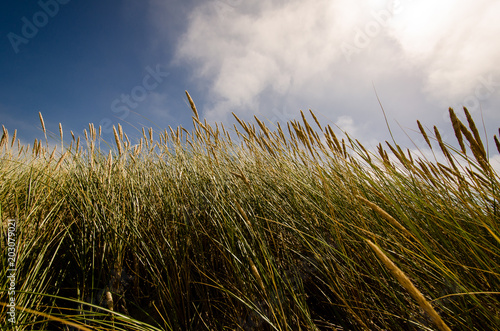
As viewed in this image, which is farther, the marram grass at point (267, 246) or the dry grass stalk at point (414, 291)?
the marram grass at point (267, 246)

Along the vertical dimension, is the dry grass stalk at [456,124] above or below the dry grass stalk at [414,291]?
above

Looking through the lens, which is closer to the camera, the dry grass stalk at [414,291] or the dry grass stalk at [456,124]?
the dry grass stalk at [414,291]

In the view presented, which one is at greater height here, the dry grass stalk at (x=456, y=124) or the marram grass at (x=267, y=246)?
the dry grass stalk at (x=456, y=124)

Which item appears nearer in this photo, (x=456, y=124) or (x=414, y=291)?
(x=414, y=291)

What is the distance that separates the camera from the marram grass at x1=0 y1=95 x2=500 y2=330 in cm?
93

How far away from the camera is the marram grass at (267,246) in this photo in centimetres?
93

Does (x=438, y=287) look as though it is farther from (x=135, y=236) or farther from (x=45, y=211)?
(x=45, y=211)

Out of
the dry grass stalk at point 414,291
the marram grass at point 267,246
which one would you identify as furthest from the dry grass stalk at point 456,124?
the dry grass stalk at point 414,291

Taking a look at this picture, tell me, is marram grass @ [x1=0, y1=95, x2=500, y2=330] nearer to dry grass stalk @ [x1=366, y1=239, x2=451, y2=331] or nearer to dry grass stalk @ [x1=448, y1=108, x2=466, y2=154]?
dry grass stalk @ [x1=448, y1=108, x2=466, y2=154]

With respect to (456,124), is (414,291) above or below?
below

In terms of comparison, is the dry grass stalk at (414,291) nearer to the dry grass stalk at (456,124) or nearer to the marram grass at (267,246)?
the marram grass at (267,246)

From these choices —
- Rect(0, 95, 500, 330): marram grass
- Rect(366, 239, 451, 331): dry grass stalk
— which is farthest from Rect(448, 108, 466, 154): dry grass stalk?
Rect(366, 239, 451, 331): dry grass stalk

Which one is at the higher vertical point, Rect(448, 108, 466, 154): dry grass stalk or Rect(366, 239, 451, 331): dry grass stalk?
Rect(448, 108, 466, 154): dry grass stalk

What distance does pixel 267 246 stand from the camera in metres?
1.23
